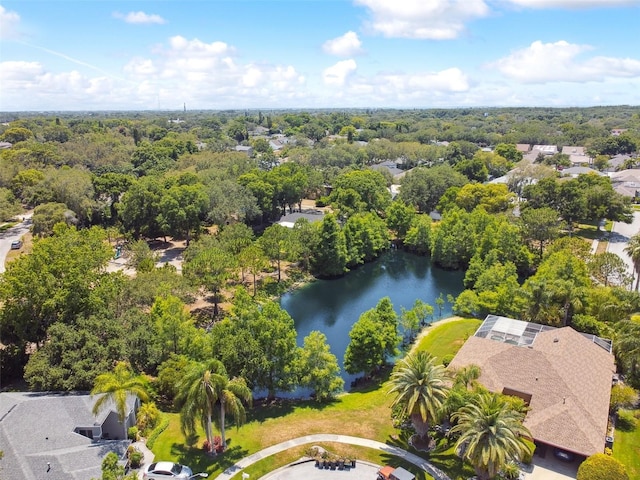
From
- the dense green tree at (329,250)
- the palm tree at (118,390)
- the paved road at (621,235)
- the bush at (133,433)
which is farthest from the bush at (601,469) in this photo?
the paved road at (621,235)

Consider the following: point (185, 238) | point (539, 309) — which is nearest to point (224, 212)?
point (185, 238)

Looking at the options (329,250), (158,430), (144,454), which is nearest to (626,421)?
(158,430)

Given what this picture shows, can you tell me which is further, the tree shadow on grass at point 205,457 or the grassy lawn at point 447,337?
the grassy lawn at point 447,337

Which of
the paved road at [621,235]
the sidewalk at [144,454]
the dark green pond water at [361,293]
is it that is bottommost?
the dark green pond water at [361,293]

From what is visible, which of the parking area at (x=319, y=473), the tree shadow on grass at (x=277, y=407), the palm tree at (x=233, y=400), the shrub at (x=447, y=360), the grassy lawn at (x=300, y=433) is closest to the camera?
the palm tree at (x=233, y=400)

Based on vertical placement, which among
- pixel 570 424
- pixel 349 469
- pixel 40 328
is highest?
pixel 40 328

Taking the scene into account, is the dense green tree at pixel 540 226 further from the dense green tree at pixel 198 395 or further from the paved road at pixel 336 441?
the dense green tree at pixel 198 395

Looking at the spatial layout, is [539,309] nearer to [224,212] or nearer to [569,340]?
[569,340]
